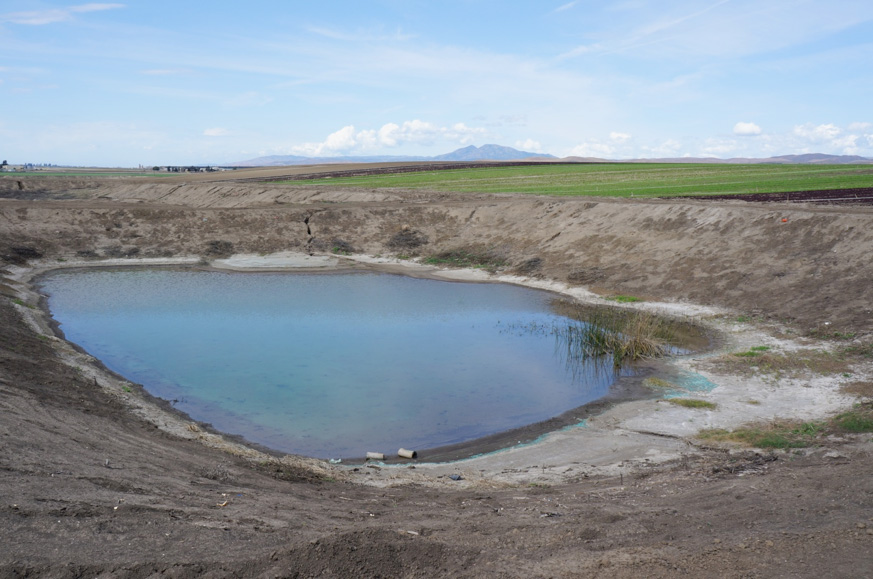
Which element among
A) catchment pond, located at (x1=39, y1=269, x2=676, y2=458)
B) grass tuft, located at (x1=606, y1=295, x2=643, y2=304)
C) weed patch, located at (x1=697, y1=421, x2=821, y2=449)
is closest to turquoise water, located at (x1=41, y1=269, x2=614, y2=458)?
catchment pond, located at (x1=39, y1=269, x2=676, y2=458)

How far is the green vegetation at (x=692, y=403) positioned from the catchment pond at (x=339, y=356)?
2276 millimetres

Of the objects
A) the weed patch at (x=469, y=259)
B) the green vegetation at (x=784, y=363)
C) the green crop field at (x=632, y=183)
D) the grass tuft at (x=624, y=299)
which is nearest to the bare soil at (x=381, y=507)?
the green vegetation at (x=784, y=363)

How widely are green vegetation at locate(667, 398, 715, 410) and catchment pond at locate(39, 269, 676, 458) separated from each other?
7.47 feet

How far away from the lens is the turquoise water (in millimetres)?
16219

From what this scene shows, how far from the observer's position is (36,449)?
11055 mm

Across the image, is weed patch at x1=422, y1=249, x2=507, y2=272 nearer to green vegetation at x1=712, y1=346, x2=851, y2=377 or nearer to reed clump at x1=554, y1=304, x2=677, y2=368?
reed clump at x1=554, y1=304, x2=677, y2=368

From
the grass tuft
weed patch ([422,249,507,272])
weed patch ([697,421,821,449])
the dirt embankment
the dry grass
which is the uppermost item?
→ the dirt embankment

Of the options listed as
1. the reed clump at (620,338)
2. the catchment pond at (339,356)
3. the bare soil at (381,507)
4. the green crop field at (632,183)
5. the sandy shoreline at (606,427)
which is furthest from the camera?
the green crop field at (632,183)

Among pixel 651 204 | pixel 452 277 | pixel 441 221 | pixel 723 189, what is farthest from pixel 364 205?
pixel 723 189

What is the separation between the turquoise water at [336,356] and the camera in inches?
639

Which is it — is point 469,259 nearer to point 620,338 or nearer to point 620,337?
point 620,337

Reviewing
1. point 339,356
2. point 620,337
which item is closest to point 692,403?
point 620,337

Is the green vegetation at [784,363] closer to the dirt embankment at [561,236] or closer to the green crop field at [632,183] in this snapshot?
the dirt embankment at [561,236]

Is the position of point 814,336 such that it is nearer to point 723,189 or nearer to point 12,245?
point 723,189
